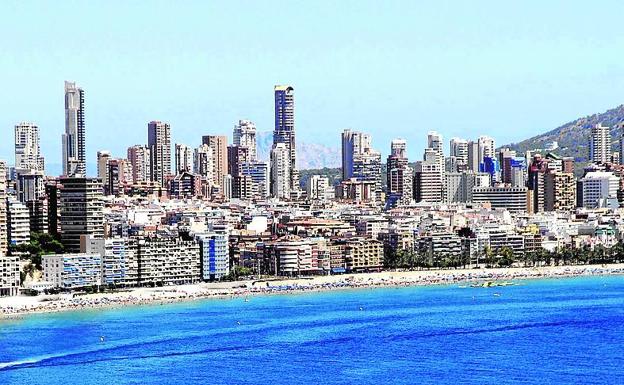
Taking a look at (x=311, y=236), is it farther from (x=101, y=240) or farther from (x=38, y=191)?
(x=38, y=191)

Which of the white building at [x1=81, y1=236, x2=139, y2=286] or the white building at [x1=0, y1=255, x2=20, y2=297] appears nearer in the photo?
the white building at [x1=0, y1=255, x2=20, y2=297]

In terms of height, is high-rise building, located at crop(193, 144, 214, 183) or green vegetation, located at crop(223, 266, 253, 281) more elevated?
high-rise building, located at crop(193, 144, 214, 183)

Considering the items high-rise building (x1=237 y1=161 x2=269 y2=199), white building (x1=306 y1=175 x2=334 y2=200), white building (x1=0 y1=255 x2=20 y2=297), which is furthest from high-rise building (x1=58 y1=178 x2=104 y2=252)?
white building (x1=306 y1=175 x2=334 y2=200)

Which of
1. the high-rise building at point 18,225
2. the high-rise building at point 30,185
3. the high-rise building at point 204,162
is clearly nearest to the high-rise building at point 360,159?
the high-rise building at point 204,162

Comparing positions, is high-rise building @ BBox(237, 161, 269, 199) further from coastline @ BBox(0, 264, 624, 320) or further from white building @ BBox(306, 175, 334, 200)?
coastline @ BBox(0, 264, 624, 320)

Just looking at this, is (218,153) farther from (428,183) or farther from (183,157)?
(428,183)

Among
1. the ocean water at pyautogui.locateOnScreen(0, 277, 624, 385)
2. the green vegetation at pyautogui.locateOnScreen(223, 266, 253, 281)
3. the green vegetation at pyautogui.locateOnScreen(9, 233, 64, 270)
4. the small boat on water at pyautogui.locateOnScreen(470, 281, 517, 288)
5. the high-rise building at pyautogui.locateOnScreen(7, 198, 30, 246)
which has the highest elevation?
the high-rise building at pyautogui.locateOnScreen(7, 198, 30, 246)

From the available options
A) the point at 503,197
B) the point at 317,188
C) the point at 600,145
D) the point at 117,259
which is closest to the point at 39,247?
the point at 117,259

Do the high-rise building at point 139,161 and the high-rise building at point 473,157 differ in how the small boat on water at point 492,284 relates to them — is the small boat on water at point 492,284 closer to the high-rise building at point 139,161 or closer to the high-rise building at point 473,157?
→ the high-rise building at point 139,161
